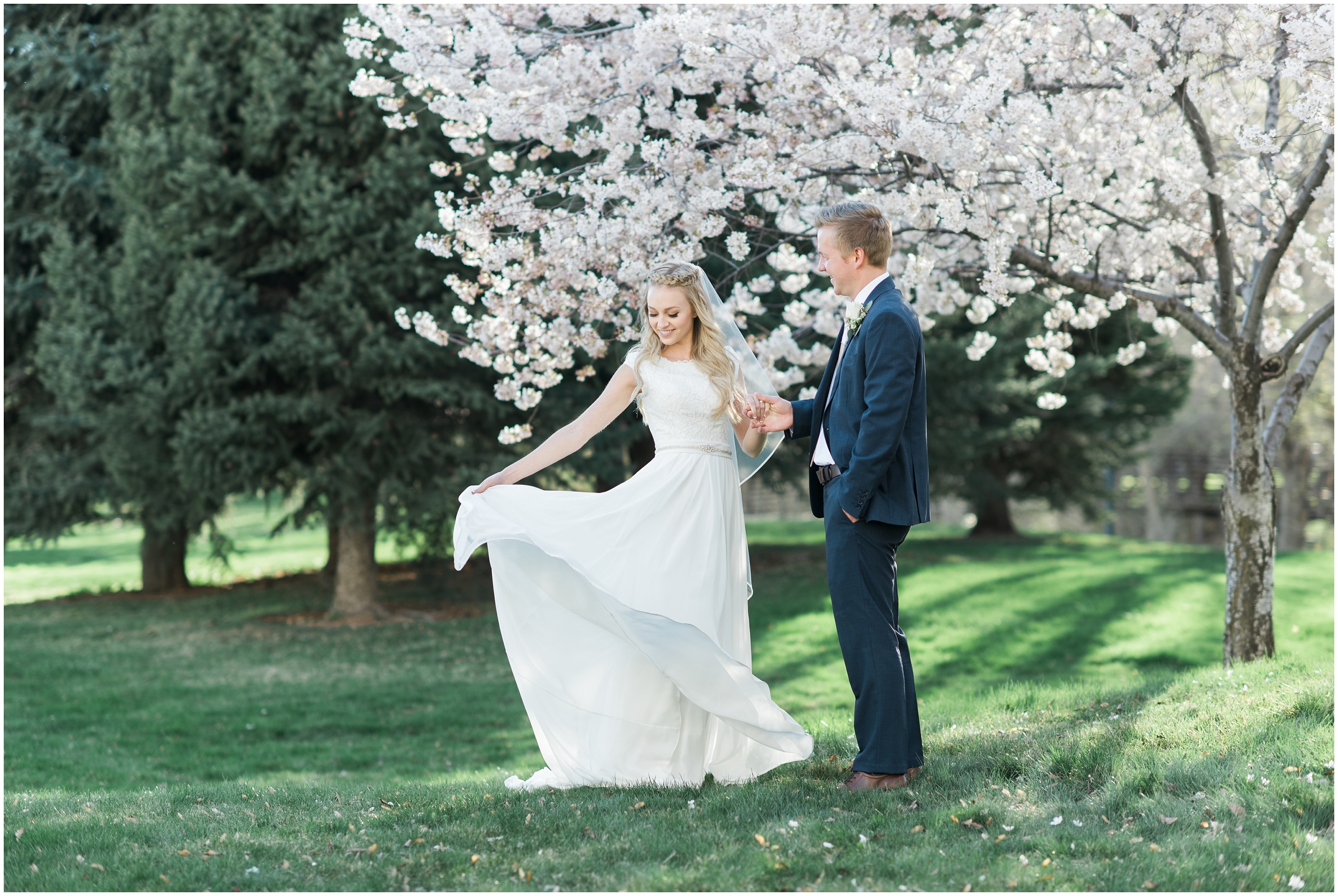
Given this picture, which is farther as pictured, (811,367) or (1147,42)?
(811,367)

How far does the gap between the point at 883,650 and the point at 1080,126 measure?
3.61 m

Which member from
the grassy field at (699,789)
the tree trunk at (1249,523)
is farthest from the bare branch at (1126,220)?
the grassy field at (699,789)

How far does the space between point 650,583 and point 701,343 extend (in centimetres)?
101

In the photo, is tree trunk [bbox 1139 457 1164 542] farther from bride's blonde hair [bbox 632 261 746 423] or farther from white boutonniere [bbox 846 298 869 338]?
white boutonniere [bbox 846 298 869 338]

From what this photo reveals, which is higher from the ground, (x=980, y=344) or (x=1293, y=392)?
(x=980, y=344)

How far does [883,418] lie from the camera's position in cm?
354

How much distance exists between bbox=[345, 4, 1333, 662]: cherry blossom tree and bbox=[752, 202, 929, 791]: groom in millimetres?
1070

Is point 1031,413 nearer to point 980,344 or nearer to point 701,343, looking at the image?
point 980,344

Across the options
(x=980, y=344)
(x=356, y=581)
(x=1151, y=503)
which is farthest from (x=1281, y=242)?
(x=1151, y=503)

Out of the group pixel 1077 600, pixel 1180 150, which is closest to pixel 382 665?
pixel 1077 600

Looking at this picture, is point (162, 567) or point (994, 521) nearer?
point (162, 567)

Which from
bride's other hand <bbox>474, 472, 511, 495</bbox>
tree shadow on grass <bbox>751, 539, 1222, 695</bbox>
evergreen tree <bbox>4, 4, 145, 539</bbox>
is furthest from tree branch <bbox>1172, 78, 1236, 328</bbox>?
evergreen tree <bbox>4, 4, 145, 539</bbox>

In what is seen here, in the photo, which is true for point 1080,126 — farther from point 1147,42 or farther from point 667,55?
point 667,55

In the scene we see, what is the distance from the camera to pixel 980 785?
379 centimetres
